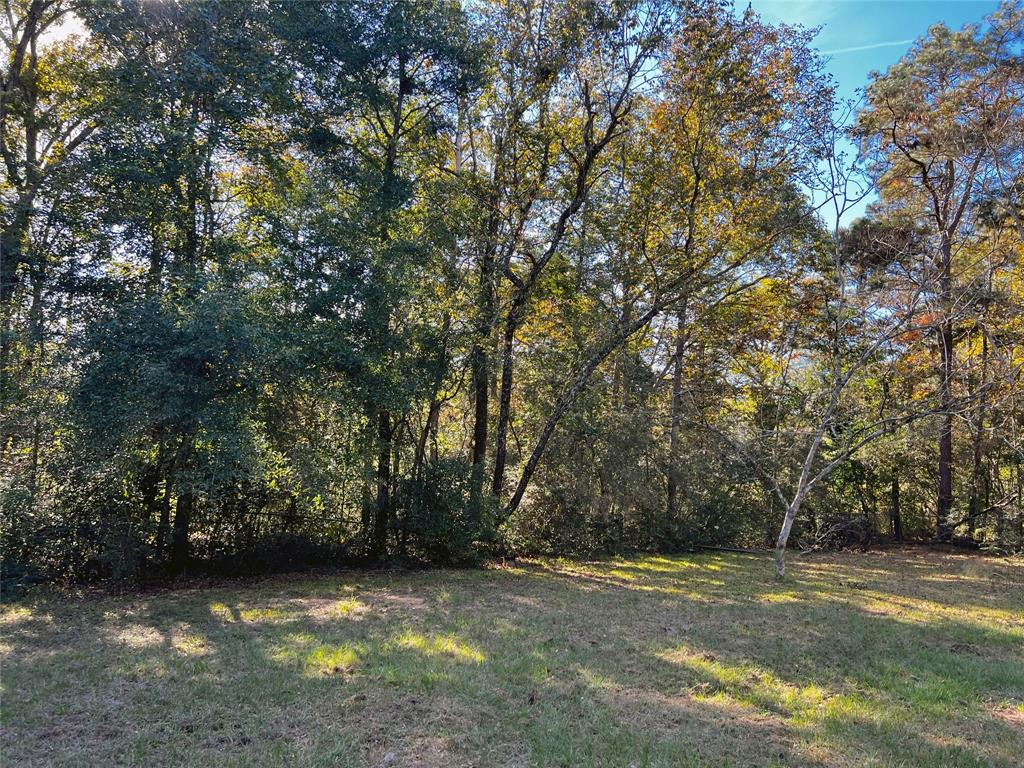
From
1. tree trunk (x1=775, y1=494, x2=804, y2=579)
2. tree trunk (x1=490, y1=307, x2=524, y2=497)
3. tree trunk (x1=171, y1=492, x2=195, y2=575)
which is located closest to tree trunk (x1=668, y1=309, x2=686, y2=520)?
tree trunk (x1=775, y1=494, x2=804, y2=579)

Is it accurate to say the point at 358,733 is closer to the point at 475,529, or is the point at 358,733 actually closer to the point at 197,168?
the point at 475,529

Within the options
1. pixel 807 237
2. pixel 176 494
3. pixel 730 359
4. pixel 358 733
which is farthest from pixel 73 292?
pixel 730 359

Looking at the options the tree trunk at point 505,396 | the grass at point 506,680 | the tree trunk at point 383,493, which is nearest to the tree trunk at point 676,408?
the tree trunk at point 505,396

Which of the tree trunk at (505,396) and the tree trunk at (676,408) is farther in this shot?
the tree trunk at (676,408)

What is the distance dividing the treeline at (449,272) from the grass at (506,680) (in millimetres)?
1912

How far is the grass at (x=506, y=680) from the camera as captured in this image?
319 cm

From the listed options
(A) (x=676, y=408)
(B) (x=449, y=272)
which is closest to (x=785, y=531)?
(A) (x=676, y=408)

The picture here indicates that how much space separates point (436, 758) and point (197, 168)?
7.73 meters

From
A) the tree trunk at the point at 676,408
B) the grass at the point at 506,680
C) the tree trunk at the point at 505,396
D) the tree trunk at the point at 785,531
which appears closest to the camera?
the grass at the point at 506,680

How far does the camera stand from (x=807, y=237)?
40.7ft

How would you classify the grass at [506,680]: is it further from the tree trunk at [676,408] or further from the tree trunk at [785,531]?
the tree trunk at [676,408]

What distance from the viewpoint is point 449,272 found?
10242 mm

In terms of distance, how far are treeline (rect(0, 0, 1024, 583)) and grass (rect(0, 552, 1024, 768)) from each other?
1912mm

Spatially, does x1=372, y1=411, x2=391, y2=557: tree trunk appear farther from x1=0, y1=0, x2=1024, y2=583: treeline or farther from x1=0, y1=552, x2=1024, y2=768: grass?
x1=0, y1=552, x2=1024, y2=768: grass
